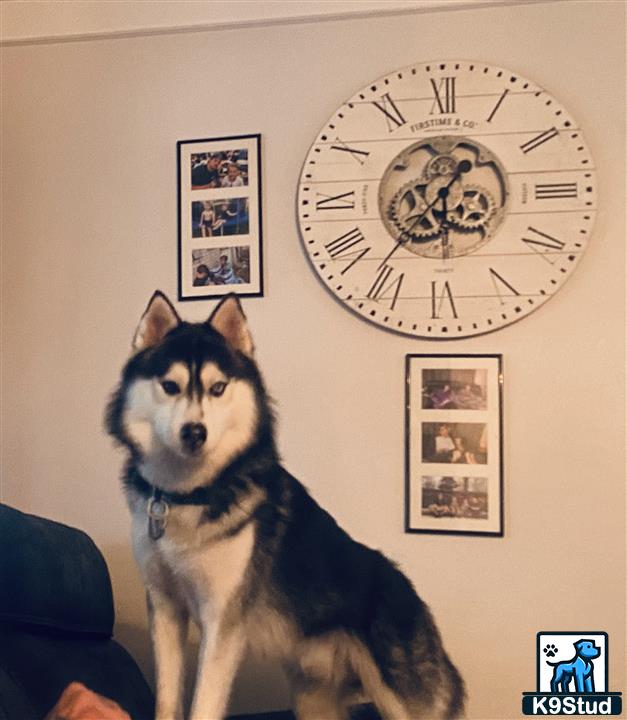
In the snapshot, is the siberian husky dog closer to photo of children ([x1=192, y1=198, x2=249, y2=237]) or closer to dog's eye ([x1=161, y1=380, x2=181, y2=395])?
dog's eye ([x1=161, y1=380, x2=181, y2=395])

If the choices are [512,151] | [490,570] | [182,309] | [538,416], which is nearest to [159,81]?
[182,309]

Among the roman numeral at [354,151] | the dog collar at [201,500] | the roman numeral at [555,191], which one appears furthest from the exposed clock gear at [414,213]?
the dog collar at [201,500]

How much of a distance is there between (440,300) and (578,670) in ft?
2.52

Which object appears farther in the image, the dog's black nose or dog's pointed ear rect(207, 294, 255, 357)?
dog's pointed ear rect(207, 294, 255, 357)

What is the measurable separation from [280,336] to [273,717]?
75 cm

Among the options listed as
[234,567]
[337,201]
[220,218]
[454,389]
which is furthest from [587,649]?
[220,218]

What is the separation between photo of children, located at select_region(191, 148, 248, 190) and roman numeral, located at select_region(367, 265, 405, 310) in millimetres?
354

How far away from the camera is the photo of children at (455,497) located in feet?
5.43

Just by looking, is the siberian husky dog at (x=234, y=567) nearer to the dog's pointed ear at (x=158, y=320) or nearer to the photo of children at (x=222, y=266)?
the dog's pointed ear at (x=158, y=320)

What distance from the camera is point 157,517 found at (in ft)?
5.11

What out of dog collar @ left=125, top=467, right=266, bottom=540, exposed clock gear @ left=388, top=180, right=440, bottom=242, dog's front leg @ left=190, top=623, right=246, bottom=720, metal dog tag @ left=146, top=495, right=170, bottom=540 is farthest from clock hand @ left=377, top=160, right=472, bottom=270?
dog's front leg @ left=190, top=623, right=246, bottom=720

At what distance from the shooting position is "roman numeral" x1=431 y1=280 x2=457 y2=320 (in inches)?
67.2

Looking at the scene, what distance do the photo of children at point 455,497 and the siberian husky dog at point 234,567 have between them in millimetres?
166

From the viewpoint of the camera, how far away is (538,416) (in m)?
1.67
